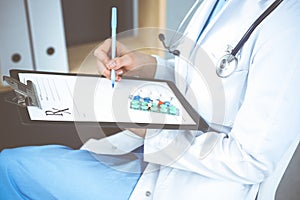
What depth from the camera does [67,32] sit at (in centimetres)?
190

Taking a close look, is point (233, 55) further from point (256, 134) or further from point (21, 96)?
point (21, 96)

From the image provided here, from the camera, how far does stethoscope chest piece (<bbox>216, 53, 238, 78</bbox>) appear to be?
26.4 inches

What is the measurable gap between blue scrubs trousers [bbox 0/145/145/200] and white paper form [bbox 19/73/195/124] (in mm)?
151

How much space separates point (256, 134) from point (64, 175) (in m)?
0.43

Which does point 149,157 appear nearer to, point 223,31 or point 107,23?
point 223,31

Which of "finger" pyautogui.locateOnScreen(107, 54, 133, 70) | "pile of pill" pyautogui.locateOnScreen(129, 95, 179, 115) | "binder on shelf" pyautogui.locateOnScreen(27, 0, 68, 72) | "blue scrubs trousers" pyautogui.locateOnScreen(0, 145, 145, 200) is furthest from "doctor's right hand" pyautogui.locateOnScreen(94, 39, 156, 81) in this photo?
"binder on shelf" pyautogui.locateOnScreen(27, 0, 68, 72)

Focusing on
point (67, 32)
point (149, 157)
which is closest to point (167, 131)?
point (149, 157)

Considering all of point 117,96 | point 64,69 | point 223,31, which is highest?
point 223,31

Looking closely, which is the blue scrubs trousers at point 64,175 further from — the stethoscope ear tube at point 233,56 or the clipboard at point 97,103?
the stethoscope ear tube at point 233,56

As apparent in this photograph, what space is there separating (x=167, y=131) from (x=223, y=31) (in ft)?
0.80

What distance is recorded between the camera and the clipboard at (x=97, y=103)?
687mm

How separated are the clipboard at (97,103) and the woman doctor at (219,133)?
4 centimetres

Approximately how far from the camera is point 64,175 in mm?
789

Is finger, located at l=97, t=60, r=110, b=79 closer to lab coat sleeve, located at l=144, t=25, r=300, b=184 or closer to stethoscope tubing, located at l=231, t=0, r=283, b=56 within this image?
lab coat sleeve, located at l=144, t=25, r=300, b=184
